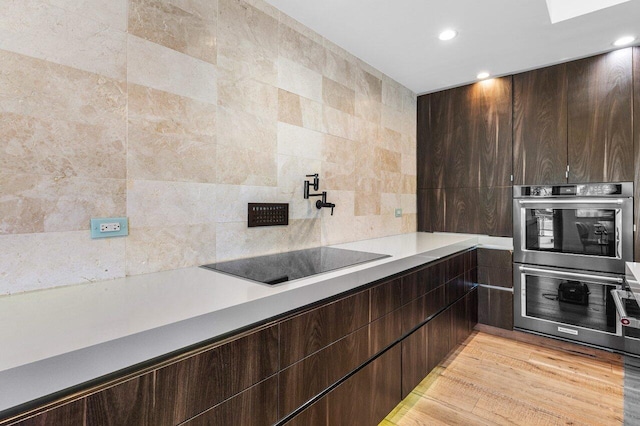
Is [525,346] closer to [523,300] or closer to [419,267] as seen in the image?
[523,300]

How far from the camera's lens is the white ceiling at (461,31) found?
6.27 ft

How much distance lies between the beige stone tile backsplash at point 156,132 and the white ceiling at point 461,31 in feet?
0.77

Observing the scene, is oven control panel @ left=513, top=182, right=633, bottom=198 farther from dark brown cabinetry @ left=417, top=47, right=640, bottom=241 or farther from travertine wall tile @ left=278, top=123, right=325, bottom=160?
travertine wall tile @ left=278, top=123, right=325, bottom=160

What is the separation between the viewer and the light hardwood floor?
1844 millimetres

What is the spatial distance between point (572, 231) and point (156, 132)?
312 centimetres

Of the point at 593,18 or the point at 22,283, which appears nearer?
the point at 22,283

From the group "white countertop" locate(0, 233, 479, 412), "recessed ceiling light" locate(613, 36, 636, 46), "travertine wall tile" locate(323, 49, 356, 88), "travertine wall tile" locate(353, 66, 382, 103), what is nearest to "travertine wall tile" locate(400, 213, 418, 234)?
"travertine wall tile" locate(353, 66, 382, 103)

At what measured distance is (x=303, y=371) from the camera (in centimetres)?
120

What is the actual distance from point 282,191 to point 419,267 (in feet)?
3.25

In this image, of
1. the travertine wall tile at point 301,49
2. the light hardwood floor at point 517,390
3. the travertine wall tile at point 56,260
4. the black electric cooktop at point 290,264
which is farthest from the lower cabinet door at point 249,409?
the travertine wall tile at point 301,49

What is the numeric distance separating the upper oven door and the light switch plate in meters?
3.03

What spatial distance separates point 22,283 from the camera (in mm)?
1075

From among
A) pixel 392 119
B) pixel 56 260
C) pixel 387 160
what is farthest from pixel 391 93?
pixel 56 260

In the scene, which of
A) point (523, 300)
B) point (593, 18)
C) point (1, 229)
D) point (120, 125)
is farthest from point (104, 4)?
point (523, 300)
